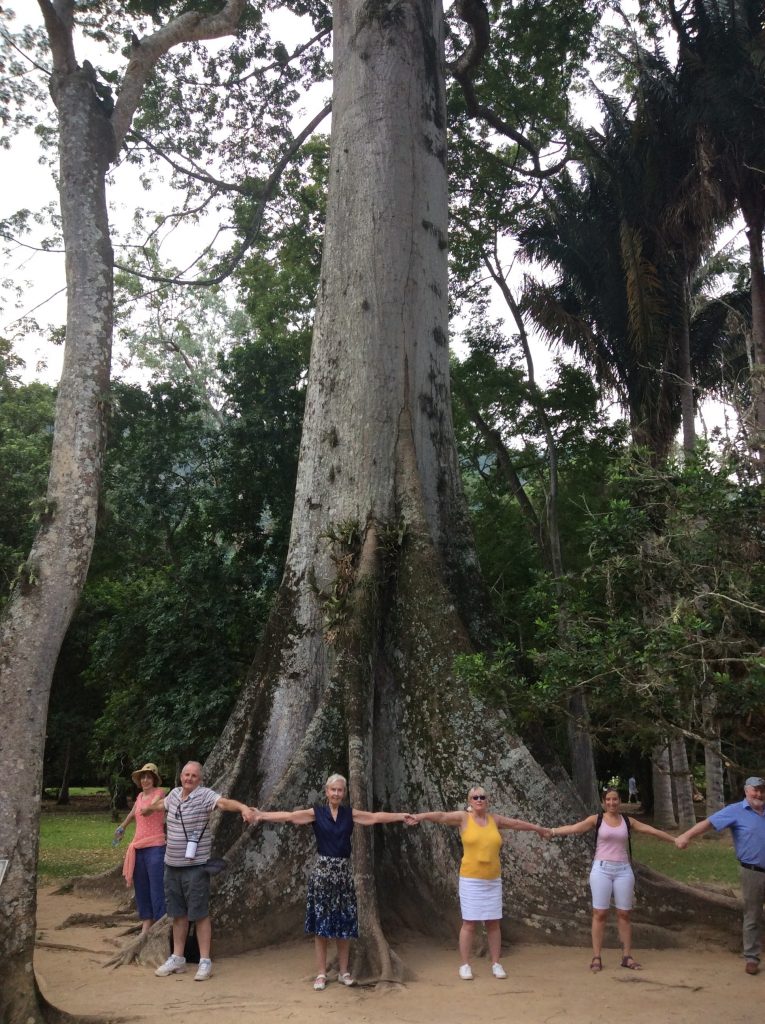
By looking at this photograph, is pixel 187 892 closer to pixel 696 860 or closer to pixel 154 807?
pixel 154 807

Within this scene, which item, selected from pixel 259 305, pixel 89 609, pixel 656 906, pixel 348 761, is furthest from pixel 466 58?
pixel 89 609

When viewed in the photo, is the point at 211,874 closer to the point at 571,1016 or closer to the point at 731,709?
the point at 571,1016

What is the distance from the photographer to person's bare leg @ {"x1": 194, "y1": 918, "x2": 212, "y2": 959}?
5852mm

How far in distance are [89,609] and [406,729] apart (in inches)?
579

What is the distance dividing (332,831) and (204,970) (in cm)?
117

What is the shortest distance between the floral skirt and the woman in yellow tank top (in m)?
0.57

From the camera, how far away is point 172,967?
19.2 ft

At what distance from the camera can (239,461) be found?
1573 centimetres

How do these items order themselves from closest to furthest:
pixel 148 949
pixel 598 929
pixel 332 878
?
pixel 332 878 → pixel 598 929 → pixel 148 949

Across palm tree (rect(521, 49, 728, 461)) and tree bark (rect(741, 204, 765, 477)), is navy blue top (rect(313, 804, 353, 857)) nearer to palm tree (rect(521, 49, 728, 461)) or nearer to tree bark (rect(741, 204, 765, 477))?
tree bark (rect(741, 204, 765, 477))

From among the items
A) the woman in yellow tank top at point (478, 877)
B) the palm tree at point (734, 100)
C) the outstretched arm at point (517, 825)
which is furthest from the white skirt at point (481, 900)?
the palm tree at point (734, 100)

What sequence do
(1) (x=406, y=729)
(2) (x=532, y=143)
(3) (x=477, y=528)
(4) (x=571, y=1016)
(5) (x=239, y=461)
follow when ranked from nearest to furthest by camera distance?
(4) (x=571, y=1016) → (1) (x=406, y=729) → (5) (x=239, y=461) → (2) (x=532, y=143) → (3) (x=477, y=528)

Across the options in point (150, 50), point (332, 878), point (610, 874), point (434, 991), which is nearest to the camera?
point (434, 991)

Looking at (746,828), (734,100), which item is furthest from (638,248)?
(746,828)
